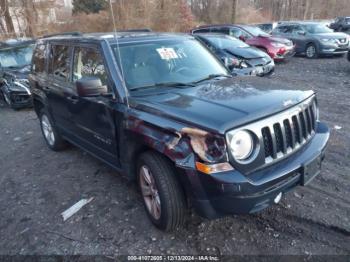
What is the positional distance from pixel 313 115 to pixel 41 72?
13.9 ft

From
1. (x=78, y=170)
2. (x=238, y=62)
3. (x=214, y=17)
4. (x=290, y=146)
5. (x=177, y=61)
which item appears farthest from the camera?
(x=214, y=17)

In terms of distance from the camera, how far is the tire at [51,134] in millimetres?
5137

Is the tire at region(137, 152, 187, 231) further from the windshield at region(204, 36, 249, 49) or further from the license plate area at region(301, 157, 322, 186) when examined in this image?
the windshield at region(204, 36, 249, 49)

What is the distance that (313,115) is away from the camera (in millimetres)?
3119

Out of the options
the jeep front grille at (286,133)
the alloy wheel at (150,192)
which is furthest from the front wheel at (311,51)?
the alloy wheel at (150,192)

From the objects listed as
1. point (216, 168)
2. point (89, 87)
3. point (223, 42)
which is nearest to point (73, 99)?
point (89, 87)

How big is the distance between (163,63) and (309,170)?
1.90 meters

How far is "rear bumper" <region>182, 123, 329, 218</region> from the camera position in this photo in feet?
7.54

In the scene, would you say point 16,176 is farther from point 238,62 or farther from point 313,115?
point 238,62

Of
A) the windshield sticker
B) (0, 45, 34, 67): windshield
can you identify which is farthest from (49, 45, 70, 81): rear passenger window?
(0, 45, 34, 67): windshield

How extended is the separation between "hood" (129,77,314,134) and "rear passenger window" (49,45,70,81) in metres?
1.59

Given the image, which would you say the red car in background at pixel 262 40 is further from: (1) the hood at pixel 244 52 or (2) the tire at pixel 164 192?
(2) the tire at pixel 164 192

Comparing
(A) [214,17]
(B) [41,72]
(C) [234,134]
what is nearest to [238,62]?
(B) [41,72]

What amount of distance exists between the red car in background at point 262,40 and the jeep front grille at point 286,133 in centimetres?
1082
